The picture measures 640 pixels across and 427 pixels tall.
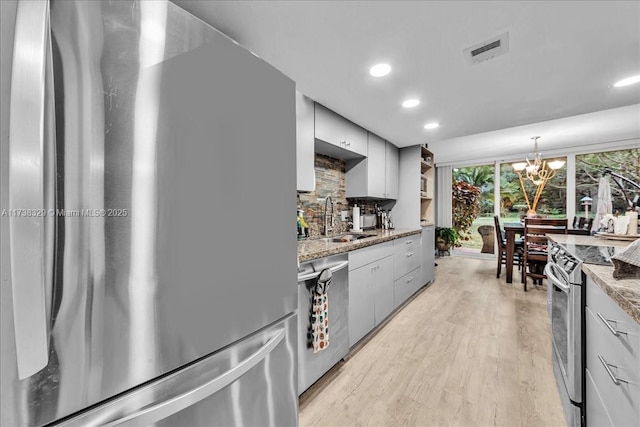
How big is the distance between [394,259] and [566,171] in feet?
15.7

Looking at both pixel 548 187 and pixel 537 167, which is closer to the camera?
pixel 537 167

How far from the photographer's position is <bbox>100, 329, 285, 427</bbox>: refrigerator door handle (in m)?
0.58

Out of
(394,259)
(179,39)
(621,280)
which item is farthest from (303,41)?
(394,259)

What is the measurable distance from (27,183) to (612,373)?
5.66 ft

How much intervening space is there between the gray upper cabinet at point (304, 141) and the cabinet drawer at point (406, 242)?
123 cm

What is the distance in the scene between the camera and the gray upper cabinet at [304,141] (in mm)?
2020

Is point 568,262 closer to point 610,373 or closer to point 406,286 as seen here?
point 610,373

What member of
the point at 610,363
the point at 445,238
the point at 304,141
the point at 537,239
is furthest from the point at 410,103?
the point at 445,238

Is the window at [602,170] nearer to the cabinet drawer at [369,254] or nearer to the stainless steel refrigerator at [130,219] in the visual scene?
the cabinet drawer at [369,254]

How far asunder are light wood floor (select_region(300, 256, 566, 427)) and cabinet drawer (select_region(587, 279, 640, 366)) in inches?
33.0

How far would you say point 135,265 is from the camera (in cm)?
60

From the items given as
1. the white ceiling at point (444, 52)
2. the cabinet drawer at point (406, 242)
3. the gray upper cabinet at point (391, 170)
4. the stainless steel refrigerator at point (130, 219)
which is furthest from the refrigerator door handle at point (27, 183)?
the gray upper cabinet at point (391, 170)

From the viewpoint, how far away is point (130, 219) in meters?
0.59

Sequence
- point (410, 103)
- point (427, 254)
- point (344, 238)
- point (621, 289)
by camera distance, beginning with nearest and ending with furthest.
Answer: point (621, 289) < point (410, 103) < point (344, 238) < point (427, 254)
